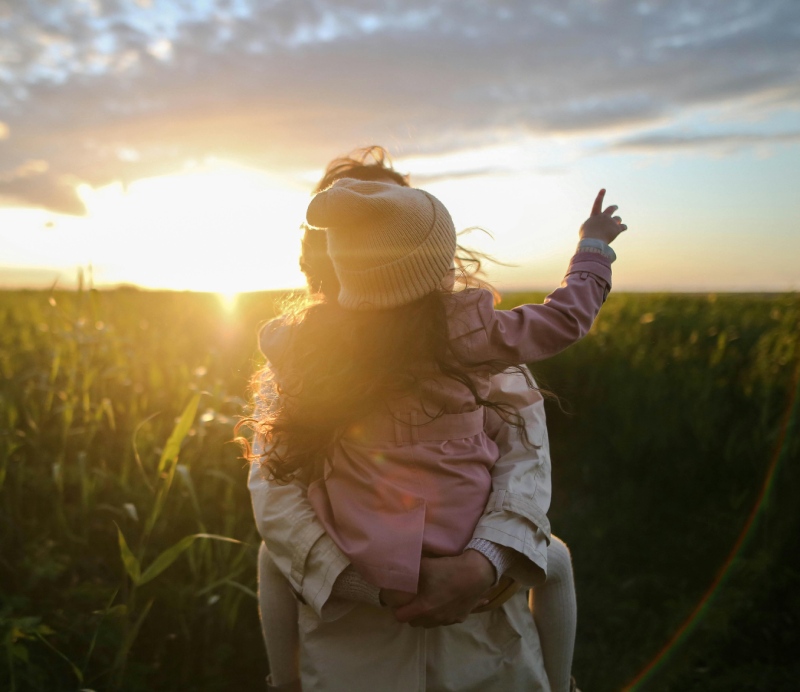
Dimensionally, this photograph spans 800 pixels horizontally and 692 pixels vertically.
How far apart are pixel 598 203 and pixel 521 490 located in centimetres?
84

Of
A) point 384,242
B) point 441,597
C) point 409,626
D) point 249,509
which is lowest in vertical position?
point 249,509

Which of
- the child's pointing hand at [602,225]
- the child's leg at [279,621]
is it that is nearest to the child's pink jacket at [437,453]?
the child's pointing hand at [602,225]

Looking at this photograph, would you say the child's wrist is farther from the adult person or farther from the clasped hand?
the clasped hand

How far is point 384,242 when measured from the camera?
1503 mm

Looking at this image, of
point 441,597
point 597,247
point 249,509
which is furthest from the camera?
point 249,509

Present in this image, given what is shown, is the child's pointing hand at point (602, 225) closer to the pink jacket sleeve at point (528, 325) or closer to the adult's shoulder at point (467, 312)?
the pink jacket sleeve at point (528, 325)

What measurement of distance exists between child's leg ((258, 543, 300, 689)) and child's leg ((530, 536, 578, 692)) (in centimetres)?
68

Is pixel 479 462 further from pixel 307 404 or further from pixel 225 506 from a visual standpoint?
pixel 225 506

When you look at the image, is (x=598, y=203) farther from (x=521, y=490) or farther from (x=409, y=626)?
(x=409, y=626)

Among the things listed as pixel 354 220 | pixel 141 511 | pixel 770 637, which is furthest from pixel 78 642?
pixel 770 637

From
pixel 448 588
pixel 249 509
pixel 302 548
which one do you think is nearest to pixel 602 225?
pixel 448 588

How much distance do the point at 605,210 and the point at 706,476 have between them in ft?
7.38

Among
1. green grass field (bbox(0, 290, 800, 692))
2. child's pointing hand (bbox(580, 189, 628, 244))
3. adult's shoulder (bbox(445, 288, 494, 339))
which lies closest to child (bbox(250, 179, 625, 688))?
adult's shoulder (bbox(445, 288, 494, 339))

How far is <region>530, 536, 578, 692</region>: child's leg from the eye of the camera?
174 centimetres
